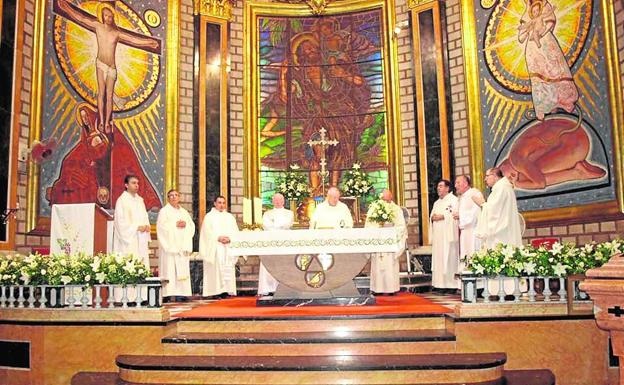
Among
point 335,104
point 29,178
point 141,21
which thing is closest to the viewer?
point 29,178

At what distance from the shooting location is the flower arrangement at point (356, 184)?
12.4m

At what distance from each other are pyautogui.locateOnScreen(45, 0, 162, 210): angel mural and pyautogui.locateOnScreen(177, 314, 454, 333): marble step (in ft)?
15.8

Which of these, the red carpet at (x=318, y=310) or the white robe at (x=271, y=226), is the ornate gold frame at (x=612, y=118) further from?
the white robe at (x=271, y=226)

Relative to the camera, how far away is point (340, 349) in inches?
244

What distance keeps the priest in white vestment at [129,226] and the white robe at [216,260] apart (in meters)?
1.98

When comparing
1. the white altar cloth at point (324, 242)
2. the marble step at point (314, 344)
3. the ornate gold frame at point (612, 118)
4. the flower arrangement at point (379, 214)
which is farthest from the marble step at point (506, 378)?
the ornate gold frame at point (612, 118)

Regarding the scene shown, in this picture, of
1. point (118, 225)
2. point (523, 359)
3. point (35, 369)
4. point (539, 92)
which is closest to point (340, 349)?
point (523, 359)

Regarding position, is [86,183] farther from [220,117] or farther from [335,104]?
[335,104]

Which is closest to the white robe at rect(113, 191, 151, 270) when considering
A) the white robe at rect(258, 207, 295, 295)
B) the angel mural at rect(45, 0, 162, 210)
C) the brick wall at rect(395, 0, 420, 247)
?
the angel mural at rect(45, 0, 162, 210)

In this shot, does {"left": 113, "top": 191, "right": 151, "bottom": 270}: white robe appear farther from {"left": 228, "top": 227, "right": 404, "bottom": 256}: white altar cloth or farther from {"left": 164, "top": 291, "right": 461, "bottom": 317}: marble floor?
{"left": 228, "top": 227, "right": 404, "bottom": 256}: white altar cloth

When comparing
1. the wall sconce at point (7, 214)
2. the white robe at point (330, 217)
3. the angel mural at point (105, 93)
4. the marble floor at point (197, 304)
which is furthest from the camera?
the angel mural at point (105, 93)

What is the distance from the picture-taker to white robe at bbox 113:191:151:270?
8.87 meters

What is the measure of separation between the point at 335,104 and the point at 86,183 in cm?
584

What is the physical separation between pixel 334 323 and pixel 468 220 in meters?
3.68
